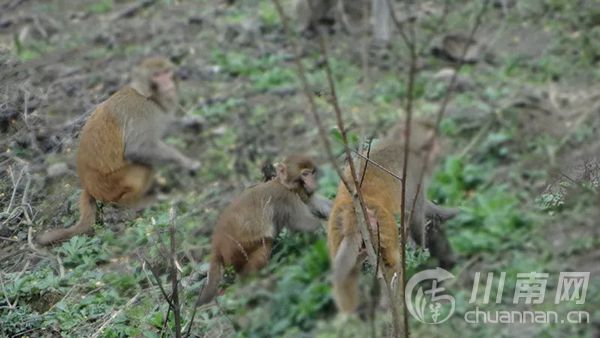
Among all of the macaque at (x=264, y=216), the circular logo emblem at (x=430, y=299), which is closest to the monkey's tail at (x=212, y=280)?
the macaque at (x=264, y=216)

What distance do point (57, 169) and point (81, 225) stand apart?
0.67m

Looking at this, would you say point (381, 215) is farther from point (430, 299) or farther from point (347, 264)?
point (430, 299)

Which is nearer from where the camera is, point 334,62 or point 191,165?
point 191,165

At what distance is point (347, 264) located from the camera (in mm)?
4699

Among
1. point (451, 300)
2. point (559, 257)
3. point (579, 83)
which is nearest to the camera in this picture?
point (451, 300)

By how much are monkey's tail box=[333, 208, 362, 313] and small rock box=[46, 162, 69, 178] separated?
174 cm

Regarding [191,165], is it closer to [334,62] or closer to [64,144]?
[64,144]

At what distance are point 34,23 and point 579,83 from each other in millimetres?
7266

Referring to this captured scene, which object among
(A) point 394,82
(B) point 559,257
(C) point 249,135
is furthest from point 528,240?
(A) point 394,82

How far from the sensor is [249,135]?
27.9ft

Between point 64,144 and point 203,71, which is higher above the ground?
point 64,144

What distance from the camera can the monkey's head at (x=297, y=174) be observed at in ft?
18.0

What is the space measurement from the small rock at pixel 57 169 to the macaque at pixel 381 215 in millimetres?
1662

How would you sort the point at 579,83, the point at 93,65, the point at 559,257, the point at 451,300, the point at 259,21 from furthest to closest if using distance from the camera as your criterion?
the point at 259,21 → the point at 93,65 → the point at 579,83 → the point at 559,257 → the point at 451,300
